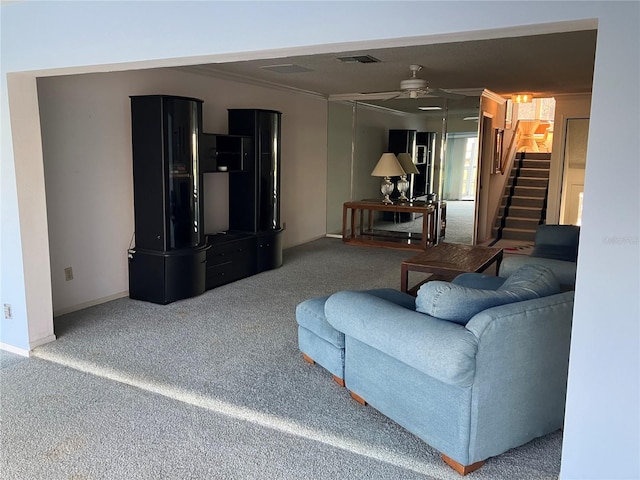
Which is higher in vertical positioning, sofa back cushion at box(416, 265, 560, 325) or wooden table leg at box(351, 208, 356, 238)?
sofa back cushion at box(416, 265, 560, 325)

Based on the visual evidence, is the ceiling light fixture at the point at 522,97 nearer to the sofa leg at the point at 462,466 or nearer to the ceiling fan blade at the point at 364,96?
the ceiling fan blade at the point at 364,96

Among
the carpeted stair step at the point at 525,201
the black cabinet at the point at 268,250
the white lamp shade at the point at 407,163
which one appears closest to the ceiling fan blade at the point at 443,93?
the white lamp shade at the point at 407,163

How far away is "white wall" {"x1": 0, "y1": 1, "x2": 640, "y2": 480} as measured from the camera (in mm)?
1868

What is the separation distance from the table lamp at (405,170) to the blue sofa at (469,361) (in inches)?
221

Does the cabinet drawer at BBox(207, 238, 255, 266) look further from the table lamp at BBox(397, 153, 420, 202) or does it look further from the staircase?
the staircase

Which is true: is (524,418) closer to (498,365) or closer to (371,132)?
(498,365)

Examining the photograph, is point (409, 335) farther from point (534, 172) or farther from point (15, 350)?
point (534, 172)

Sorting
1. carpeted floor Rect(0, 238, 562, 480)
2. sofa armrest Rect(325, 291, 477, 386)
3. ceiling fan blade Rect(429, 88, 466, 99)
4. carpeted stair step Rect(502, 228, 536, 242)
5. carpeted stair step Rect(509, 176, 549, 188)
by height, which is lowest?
carpeted floor Rect(0, 238, 562, 480)

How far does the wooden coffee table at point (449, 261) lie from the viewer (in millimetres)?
4570

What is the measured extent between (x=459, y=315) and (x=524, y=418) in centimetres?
58

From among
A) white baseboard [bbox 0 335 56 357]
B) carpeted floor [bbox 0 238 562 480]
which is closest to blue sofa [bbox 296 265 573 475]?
carpeted floor [bbox 0 238 562 480]

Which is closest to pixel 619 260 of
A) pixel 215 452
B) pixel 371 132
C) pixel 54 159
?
pixel 215 452

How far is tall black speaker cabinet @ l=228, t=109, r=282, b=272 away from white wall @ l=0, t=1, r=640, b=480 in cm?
282

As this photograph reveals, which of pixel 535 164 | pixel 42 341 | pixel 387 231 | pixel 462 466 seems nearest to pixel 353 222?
pixel 387 231
